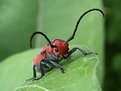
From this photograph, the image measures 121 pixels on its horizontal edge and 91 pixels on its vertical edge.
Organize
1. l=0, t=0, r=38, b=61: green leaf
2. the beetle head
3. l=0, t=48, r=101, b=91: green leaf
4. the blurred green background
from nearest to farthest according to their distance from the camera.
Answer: l=0, t=48, r=101, b=91: green leaf
the beetle head
the blurred green background
l=0, t=0, r=38, b=61: green leaf

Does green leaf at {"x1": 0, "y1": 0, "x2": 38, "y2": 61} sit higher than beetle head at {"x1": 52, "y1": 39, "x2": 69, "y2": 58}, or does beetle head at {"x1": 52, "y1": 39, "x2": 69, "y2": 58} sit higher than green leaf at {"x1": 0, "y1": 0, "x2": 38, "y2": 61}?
green leaf at {"x1": 0, "y1": 0, "x2": 38, "y2": 61}

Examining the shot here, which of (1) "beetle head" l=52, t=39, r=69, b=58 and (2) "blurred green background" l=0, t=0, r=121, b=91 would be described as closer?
(1) "beetle head" l=52, t=39, r=69, b=58

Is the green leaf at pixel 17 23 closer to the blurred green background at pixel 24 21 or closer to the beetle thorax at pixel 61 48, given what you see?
the blurred green background at pixel 24 21

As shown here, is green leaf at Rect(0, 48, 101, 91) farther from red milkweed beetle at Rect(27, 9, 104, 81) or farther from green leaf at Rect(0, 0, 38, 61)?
green leaf at Rect(0, 0, 38, 61)

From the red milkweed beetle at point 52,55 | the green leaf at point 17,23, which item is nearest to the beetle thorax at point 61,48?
the red milkweed beetle at point 52,55

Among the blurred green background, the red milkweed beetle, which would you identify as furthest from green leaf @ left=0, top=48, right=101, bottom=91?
the blurred green background

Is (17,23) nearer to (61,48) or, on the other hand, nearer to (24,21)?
(24,21)

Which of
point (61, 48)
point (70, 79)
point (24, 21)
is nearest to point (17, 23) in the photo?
point (24, 21)

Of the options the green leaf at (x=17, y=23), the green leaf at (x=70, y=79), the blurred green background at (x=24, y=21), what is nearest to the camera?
the green leaf at (x=70, y=79)

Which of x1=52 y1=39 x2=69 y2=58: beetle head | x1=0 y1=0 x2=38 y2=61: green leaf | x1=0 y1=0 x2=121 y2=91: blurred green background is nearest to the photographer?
x1=52 y1=39 x2=69 y2=58: beetle head

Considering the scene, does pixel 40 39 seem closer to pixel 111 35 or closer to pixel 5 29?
pixel 5 29

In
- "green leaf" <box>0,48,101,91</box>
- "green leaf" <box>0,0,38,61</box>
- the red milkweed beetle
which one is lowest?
"green leaf" <box>0,48,101,91</box>
